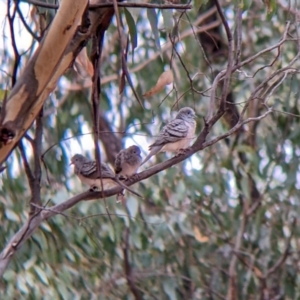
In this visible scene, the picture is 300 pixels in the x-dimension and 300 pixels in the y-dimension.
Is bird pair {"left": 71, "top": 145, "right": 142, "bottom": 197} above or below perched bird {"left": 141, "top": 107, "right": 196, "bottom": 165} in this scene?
below

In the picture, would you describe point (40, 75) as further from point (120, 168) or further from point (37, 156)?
point (120, 168)

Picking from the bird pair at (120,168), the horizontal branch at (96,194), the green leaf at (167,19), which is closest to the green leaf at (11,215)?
the bird pair at (120,168)

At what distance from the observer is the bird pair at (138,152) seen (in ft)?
15.1

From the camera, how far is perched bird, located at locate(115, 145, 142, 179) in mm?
4586

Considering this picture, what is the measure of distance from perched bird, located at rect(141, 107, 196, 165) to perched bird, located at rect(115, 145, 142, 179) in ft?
0.48

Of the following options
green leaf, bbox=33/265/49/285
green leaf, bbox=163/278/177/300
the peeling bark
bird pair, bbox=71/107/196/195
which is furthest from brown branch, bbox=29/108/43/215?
green leaf, bbox=163/278/177/300

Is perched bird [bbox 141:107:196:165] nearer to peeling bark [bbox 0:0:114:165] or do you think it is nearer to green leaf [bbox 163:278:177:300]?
green leaf [bbox 163:278:177:300]

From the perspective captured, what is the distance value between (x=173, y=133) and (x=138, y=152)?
28 cm

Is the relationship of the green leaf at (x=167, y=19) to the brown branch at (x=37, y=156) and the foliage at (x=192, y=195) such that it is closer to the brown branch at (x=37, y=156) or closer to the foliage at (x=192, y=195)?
the brown branch at (x=37, y=156)

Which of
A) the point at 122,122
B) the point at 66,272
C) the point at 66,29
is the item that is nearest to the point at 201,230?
the point at 122,122

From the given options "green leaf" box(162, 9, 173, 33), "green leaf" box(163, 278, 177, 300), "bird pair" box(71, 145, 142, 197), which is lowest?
"green leaf" box(163, 278, 177, 300)

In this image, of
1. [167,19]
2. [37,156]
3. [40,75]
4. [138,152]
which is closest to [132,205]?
[138,152]

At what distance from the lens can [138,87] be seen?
284 inches

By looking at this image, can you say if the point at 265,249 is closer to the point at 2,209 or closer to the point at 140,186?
the point at 140,186
